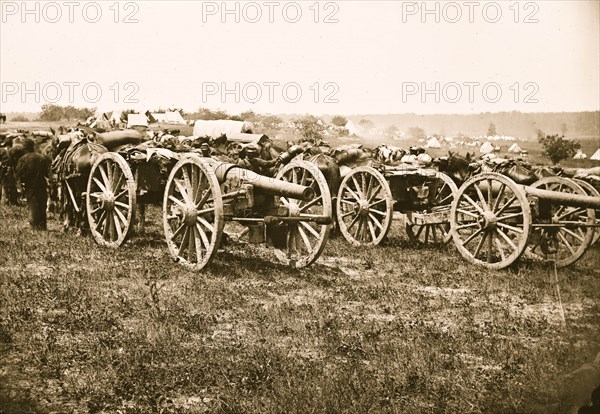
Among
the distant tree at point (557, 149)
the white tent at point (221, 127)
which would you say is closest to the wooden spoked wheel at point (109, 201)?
the white tent at point (221, 127)

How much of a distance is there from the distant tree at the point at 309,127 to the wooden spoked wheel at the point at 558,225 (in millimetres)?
6015

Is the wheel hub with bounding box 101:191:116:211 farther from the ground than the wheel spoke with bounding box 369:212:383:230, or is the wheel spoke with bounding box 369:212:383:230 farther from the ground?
the wheel hub with bounding box 101:191:116:211

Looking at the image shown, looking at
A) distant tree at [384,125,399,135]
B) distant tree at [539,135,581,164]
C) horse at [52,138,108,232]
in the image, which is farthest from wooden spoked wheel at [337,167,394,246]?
distant tree at [384,125,399,135]

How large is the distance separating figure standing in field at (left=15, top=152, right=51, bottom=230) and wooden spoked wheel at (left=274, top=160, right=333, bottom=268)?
409 centimetres

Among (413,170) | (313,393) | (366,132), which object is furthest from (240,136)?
(366,132)

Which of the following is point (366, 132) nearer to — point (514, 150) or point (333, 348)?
point (514, 150)

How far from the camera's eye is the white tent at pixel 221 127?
12547 mm

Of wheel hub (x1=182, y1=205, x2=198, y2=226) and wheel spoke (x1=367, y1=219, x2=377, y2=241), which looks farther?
wheel spoke (x1=367, y1=219, x2=377, y2=241)

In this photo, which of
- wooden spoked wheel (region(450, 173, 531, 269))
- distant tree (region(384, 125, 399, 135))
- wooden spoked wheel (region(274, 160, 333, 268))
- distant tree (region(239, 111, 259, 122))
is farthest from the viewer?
distant tree (region(384, 125, 399, 135))

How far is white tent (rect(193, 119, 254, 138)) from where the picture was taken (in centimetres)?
1255

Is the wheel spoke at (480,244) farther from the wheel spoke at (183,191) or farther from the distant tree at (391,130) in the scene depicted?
the distant tree at (391,130)

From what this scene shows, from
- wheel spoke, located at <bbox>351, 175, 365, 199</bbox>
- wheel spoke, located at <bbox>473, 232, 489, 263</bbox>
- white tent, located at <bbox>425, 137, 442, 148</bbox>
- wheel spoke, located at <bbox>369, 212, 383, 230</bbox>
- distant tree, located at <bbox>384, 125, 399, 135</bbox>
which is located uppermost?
distant tree, located at <bbox>384, 125, 399, 135</bbox>

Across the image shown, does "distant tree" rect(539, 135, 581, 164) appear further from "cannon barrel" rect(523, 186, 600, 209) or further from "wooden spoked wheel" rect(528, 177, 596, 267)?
"cannon barrel" rect(523, 186, 600, 209)

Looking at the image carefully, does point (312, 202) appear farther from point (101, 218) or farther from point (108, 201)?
point (101, 218)
